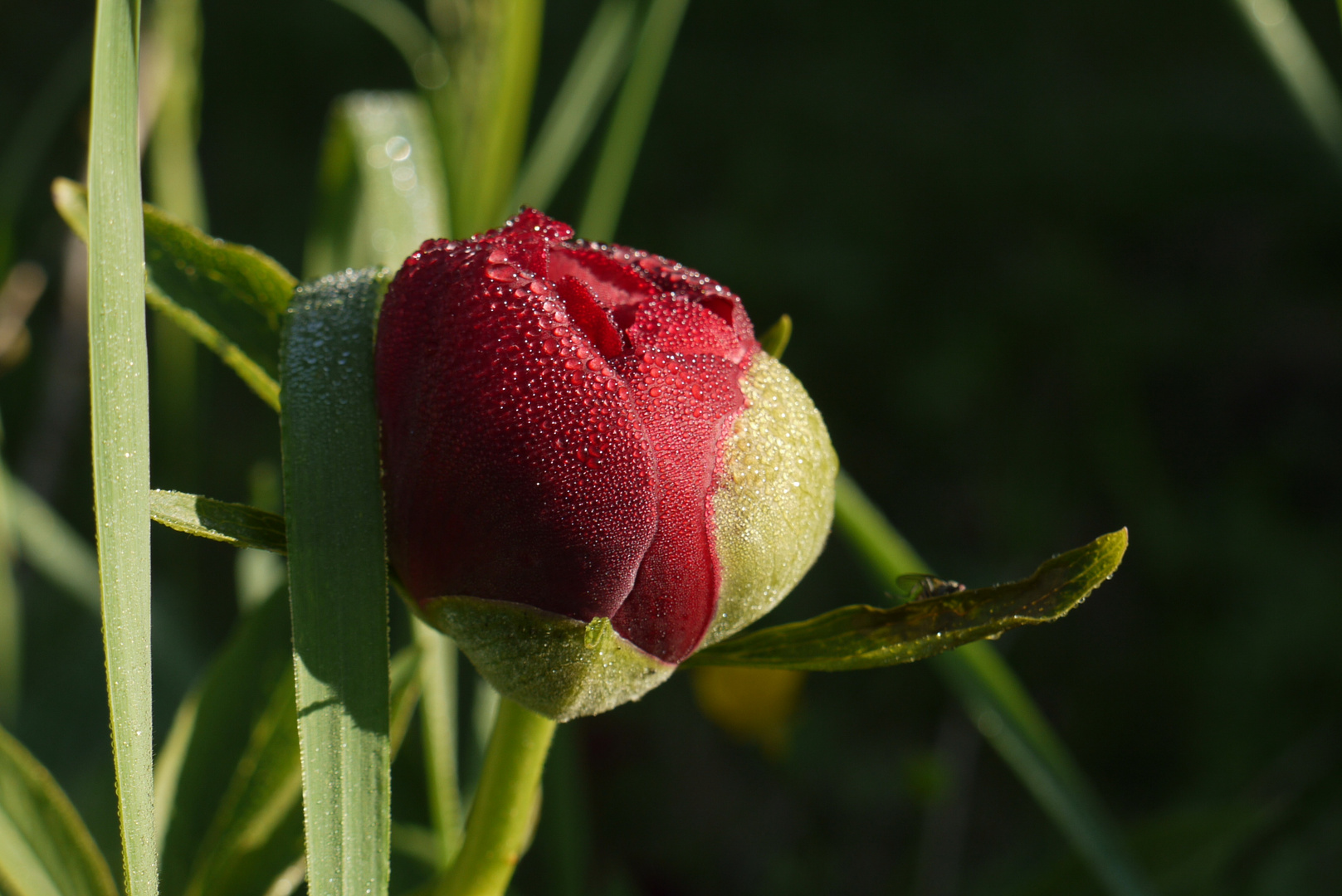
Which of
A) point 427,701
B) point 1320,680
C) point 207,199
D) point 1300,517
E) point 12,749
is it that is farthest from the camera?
point 207,199

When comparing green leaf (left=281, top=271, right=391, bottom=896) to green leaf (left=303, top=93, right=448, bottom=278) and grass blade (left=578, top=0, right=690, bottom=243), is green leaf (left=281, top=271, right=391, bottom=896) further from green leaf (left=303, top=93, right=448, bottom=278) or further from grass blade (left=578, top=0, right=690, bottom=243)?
grass blade (left=578, top=0, right=690, bottom=243)

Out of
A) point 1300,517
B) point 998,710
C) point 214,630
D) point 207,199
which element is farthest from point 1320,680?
point 207,199

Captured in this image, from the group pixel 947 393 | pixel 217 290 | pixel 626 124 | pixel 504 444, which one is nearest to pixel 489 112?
pixel 626 124

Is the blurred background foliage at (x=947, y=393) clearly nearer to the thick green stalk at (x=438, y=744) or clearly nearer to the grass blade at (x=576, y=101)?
the thick green stalk at (x=438, y=744)

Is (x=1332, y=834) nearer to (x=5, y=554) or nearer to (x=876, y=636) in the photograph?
(x=876, y=636)

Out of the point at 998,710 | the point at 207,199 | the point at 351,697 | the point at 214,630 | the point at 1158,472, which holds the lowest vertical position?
the point at 214,630

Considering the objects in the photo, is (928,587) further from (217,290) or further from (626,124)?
(626,124)
